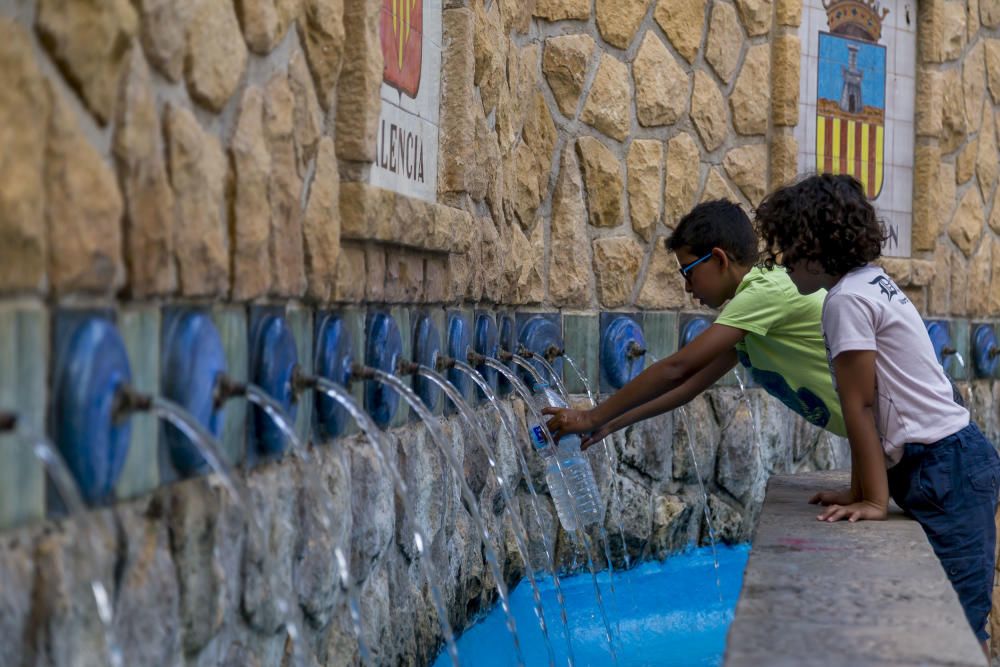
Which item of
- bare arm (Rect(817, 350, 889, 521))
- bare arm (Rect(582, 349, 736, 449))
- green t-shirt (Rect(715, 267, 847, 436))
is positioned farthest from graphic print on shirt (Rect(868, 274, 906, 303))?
bare arm (Rect(582, 349, 736, 449))

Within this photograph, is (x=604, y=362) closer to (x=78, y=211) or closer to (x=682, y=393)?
(x=682, y=393)

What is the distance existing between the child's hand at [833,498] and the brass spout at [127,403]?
2068mm

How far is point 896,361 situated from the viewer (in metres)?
3.19

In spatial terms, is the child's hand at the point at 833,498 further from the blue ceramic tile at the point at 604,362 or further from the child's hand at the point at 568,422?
the blue ceramic tile at the point at 604,362

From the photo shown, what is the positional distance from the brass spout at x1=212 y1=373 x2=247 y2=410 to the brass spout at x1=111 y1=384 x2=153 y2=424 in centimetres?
31

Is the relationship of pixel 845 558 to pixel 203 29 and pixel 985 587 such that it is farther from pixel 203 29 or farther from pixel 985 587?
pixel 203 29

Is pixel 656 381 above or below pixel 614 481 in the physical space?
above

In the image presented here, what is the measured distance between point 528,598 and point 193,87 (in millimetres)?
3014

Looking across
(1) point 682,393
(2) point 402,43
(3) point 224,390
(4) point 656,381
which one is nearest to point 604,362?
(1) point 682,393

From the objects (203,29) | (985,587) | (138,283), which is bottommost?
(985,587)

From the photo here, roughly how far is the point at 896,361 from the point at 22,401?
2.16 meters

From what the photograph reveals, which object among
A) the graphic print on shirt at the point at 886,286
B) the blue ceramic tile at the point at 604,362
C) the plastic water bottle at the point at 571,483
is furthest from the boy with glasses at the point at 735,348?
the blue ceramic tile at the point at 604,362

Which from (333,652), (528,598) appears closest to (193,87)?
(333,652)

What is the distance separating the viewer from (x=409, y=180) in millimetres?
3615
